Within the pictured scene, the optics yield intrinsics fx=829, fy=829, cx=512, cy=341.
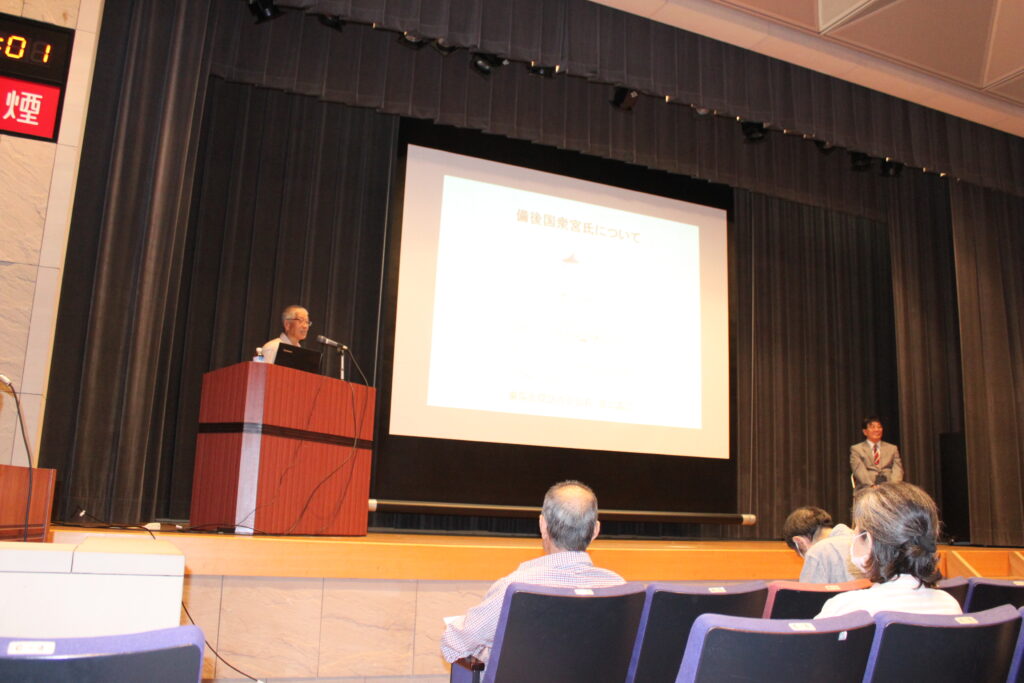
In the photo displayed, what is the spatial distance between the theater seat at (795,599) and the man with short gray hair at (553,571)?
1.49 feet

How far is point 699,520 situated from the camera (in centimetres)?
642

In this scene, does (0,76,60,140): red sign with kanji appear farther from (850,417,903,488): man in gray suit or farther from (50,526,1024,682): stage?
(850,417,903,488): man in gray suit

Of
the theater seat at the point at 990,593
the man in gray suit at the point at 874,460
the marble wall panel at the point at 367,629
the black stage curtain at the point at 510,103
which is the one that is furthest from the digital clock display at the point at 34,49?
the man in gray suit at the point at 874,460

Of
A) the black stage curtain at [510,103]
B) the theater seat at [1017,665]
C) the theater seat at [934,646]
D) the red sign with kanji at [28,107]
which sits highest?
the black stage curtain at [510,103]

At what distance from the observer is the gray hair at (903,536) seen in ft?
6.56

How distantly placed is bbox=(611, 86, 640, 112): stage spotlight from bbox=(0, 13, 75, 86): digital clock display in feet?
12.1

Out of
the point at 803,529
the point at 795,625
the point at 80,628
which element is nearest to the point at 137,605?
the point at 80,628

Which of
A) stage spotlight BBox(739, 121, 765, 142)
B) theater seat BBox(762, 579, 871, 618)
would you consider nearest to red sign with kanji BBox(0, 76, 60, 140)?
theater seat BBox(762, 579, 871, 618)

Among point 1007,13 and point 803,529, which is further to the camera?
point 1007,13

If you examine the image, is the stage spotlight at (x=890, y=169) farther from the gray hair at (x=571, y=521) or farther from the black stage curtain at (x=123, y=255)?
the gray hair at (x=571, y=521)

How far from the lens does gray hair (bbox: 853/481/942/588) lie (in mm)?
1999

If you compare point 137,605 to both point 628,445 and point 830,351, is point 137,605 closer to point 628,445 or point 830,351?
point 628,445

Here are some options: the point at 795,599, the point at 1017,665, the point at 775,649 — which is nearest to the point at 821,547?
the point at 795,599

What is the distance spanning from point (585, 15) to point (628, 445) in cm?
304
